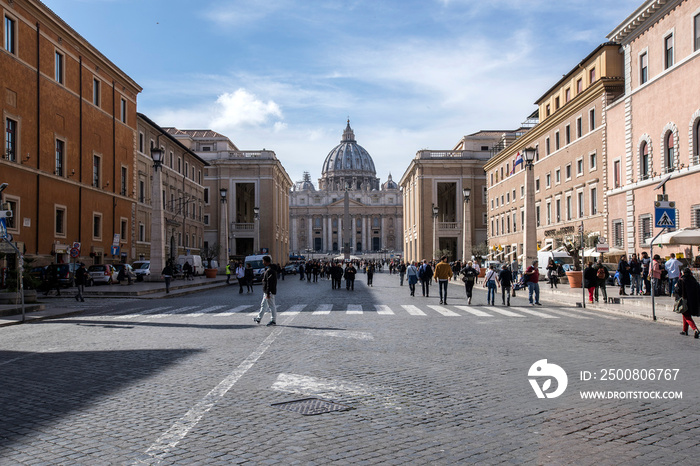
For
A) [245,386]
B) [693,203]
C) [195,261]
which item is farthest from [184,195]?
[245,386]

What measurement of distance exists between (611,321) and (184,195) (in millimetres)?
51730

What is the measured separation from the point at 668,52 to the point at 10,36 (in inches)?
1187

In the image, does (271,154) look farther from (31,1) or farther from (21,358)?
(21,358)

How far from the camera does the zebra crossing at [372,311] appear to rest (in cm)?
1794

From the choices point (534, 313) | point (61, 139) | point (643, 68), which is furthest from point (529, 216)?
Result: point (61, 139)

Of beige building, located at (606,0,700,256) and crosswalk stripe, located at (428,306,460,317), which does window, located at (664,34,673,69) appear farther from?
crosswalk stripe, located at (428,306,460,317)

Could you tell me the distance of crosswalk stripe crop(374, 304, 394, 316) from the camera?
60.7 ft

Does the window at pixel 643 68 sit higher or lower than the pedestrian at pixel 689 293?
higher

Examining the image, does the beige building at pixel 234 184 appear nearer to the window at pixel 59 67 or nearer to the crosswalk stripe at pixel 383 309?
the window at pixel 59 67

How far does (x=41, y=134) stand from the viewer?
109 ft

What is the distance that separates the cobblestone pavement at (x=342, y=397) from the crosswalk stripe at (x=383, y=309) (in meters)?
4.54

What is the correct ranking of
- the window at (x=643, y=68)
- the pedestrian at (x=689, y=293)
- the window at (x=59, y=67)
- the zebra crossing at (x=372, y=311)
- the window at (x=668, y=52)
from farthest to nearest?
the window at (x=59, y=67) → the window at (x=643, y=68) → the window at (x=668, y=52) → the zebra crossing at (x=372, y=311) → the pedestrian at (x=689, y=293)

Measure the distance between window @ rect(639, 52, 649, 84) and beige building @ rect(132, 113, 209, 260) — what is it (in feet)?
91.6

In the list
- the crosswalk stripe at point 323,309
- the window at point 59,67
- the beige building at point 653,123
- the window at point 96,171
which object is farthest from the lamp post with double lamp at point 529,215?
the window at point 96,171
